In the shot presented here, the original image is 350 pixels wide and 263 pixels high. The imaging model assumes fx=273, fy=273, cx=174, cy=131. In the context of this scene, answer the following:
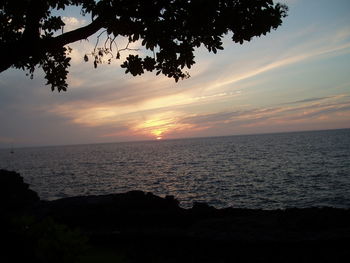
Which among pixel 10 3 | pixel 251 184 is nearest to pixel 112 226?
pixel 10 3

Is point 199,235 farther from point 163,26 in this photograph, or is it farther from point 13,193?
point 13,193

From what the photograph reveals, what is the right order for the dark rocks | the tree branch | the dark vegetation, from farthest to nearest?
the dark rocks
the dark vegetation
the tree branch

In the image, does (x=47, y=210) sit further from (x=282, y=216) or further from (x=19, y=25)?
(x=282, y=216)

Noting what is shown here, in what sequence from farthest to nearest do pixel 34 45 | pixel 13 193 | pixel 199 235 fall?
pixel 13 193 < pixel 199 235 < pixel 34 45

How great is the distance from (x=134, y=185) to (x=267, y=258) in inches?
1521

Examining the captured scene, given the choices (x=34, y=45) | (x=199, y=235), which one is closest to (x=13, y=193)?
(x=199, y=235)

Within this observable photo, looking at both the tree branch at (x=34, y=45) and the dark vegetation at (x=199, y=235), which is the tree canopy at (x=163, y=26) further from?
the dark vegetation at (x=199, y=235)

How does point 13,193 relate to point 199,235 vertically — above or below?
above

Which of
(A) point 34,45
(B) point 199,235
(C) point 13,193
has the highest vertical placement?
(A) point 34,45

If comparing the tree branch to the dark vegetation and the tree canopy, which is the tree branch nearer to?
the tree canopy

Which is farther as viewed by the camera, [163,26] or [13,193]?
[13,193]

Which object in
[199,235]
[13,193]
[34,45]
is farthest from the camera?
[13,193]

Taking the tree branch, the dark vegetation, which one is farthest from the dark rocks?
the tree branch

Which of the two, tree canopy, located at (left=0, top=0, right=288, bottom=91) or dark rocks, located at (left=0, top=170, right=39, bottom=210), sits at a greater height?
tree canopy, located at (left=0, top=0, right=288, bottom=91)
